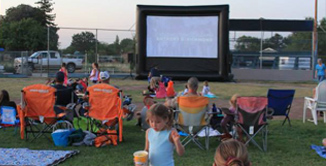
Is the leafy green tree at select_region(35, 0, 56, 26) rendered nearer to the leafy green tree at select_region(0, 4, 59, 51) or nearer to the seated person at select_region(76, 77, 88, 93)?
the leafy green tree at select_region(0, 4, 59, 51)

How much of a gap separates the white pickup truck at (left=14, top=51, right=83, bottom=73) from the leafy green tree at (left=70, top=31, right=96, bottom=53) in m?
1.12

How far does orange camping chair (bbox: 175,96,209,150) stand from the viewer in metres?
5.17

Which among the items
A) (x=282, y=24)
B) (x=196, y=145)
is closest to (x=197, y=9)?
(x=282, y=24)

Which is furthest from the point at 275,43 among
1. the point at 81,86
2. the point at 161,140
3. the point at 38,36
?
the point at 38,36

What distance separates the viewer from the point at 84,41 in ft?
73.1

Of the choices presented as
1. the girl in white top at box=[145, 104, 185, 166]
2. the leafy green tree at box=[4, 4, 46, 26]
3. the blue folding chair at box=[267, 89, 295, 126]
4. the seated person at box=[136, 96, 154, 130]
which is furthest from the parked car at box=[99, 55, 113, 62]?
the leafy green tree at box=[4, 4, 46, 26]

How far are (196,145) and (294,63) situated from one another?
749 inches

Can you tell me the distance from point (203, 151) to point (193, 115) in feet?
1.75

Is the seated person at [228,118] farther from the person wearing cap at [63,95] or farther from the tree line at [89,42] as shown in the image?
the tree line at [89,42]

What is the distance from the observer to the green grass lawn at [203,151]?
4.60 meters

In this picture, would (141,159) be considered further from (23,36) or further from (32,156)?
(23,36)

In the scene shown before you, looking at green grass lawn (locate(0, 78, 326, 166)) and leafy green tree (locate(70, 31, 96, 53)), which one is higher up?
leafy green tree (locate(70, 31, 96, 53))

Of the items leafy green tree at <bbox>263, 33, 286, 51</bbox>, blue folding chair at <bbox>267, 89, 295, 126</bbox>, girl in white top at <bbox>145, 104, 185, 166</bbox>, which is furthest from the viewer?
leafy green tree at <bbox>263, 33, 286, 51</bbox>

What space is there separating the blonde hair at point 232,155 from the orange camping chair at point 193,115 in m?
3.25
